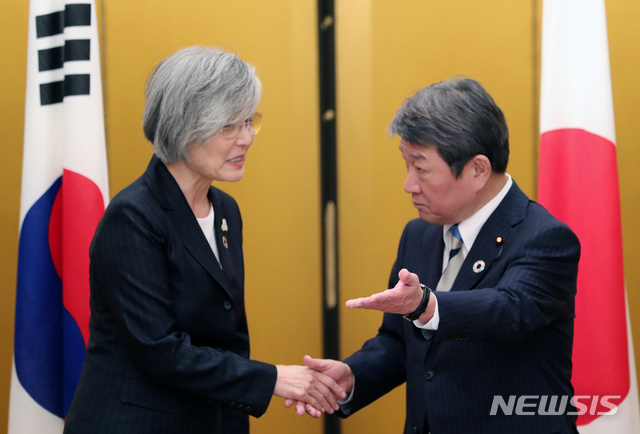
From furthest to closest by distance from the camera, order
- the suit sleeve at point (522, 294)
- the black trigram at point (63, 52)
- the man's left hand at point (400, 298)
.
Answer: the black trigram at point (63, 52) < the suit sleeve at point (522, 294) < the man's left hand at point (400, 298)

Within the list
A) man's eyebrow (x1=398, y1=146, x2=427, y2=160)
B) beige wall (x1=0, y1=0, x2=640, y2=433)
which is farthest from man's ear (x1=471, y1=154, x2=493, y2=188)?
beige wall (x1=0, y1=0, x2=640, y2=433)

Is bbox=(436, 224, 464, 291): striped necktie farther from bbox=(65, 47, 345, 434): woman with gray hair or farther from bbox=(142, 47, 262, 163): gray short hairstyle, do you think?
bbox=(142, 47, 262, 163): gray short hairstyle

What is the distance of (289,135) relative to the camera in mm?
3352

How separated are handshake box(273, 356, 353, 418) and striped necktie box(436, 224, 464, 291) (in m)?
0.47

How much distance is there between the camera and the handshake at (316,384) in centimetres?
187

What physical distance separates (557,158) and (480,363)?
112 centimetres

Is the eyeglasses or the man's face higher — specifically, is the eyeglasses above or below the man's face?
above

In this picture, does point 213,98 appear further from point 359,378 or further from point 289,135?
point 289,135

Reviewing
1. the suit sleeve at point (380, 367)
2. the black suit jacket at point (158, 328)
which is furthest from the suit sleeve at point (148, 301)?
the suit sleeve at point (380, 367)

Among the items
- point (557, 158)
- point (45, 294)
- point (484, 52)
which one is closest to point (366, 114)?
point (484, 52)

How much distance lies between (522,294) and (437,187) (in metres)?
0.40

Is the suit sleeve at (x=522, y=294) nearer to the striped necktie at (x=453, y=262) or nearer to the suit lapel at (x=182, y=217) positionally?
the striped necktie at (x=453, y=262)

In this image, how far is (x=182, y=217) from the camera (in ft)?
5.69

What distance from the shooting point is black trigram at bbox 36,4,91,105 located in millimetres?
2439
